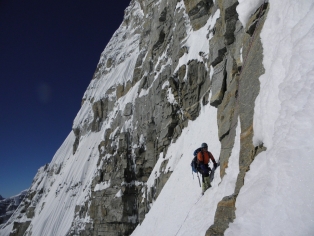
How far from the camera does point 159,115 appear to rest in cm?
2183

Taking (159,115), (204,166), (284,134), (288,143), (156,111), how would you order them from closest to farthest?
(288,143) < (284,134) < (204,166) < (159,115) < (156,111)

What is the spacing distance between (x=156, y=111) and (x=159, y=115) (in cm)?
95

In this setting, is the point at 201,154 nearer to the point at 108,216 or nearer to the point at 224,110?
the point at 224,110

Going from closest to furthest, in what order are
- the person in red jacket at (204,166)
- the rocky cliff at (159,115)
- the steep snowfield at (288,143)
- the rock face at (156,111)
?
the steep snowfield at (288,143) → the rocky cliff at (159,115) → the rock face at (156,111) → the person in red jacket at (204,166)

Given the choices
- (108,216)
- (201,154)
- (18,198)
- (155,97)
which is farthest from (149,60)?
(18,198)

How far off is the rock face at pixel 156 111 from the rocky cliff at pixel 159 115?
0.05m

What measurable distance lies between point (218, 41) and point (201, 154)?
6986 millimetres

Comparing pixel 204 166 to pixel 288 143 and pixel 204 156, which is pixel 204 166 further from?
pixel 288 143

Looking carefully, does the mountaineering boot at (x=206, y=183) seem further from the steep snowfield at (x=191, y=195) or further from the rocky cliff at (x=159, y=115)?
the rocky cliff at (x=159, y=115)

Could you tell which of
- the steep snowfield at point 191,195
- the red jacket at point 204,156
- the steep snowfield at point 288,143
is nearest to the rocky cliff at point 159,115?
the steep snowfield at point 191,195

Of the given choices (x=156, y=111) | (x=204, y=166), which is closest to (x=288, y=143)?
(x=204, y=166)

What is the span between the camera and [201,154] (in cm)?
739

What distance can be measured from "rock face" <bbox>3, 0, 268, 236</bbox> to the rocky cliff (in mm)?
53

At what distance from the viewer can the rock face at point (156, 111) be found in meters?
5.52
